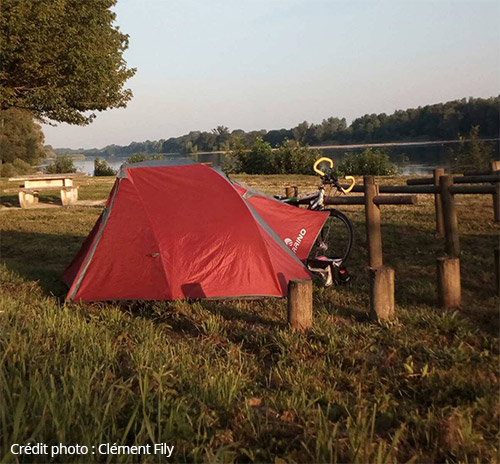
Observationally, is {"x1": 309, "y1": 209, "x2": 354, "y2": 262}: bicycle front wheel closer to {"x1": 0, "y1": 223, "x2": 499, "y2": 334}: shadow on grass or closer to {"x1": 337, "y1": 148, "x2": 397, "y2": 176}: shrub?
{"x1": 0, "y1": 223, "x2": 499, "y2": 334}: shadow on grass

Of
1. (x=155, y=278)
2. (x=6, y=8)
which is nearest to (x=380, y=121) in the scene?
(x=6, y=8)

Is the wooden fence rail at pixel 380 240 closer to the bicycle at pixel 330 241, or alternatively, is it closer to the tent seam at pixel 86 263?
the bicycle at pixel 330 241

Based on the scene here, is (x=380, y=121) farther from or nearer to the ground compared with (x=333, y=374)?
farther from the ground

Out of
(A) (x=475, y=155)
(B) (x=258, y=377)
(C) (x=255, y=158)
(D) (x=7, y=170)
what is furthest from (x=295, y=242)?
(D) (x=7, y=170)

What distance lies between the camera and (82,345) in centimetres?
416

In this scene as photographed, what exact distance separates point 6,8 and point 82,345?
10611mm

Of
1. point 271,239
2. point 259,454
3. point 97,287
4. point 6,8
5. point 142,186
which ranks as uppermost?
point 6,8

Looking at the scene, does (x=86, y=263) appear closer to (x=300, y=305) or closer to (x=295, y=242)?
(x=300, y=305)

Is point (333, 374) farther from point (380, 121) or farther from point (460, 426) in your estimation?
point (380, 121)

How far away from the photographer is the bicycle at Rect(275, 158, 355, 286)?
6.36 meters

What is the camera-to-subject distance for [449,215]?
7008mm

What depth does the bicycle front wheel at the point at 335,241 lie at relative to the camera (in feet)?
23.5

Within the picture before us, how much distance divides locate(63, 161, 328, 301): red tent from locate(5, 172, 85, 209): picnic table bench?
10904 millimetres

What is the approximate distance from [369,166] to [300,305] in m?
22.3
